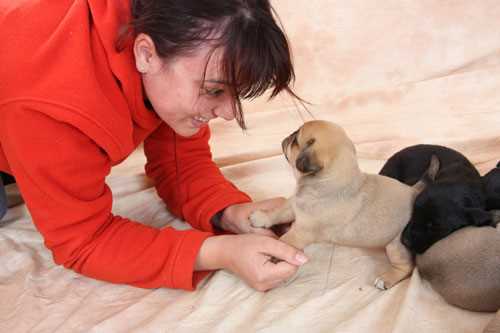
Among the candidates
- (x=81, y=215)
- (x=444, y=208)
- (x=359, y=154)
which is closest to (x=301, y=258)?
(x=444, y=208)

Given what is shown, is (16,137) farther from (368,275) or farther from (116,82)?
(368,275)

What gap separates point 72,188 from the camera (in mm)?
1002

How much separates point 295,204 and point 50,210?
1.68ft

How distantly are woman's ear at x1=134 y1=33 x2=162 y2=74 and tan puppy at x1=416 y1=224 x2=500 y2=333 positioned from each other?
2.14 ft

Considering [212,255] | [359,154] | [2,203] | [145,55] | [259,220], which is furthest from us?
[359,154]

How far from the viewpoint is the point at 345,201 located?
1.07 m

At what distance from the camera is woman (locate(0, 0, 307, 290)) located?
89 centimetres

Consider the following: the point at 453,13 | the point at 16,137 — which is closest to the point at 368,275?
the point at 16,137

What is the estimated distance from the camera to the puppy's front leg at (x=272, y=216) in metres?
1.19

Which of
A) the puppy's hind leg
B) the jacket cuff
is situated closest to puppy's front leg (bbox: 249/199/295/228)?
the jacket cuff

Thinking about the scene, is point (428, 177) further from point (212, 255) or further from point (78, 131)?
point (78, 131)

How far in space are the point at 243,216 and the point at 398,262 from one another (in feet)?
1.23

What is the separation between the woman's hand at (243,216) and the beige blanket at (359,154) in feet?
0.44

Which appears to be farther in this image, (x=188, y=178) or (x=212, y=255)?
(x=188, y=178)
